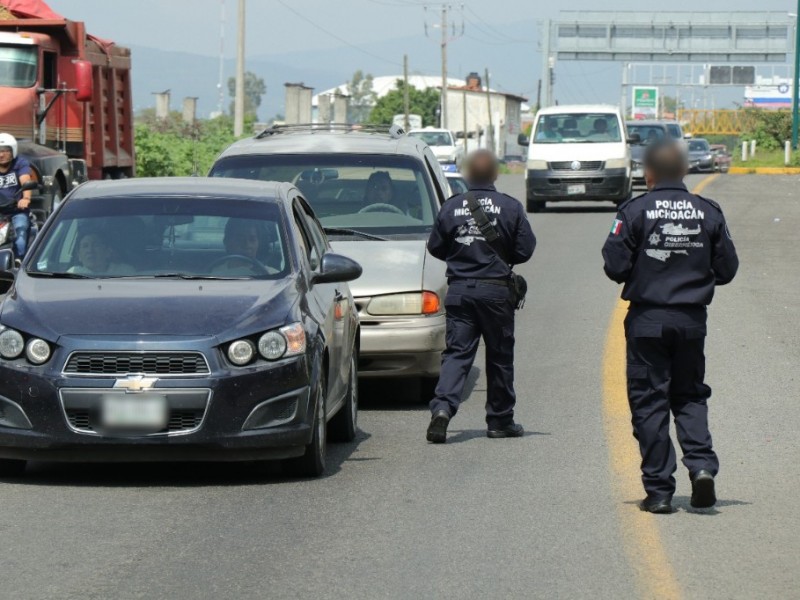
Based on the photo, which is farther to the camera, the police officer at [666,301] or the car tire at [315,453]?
the car tire at [315,453]

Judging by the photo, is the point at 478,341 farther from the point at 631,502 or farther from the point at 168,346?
the point at 168,346

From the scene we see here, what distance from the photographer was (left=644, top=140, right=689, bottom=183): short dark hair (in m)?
7.32

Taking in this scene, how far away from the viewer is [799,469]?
8.40m

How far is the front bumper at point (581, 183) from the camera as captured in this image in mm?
30594

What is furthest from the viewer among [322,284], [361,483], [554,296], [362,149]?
[554,296]

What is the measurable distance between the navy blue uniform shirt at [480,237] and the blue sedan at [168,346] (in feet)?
2.41

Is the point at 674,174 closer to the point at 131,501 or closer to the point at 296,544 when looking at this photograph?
the point at 296,544

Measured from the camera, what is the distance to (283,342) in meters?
7.84

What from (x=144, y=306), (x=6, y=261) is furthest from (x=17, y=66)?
(x=144, y=306)

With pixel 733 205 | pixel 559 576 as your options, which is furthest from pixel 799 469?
pixel 733 205

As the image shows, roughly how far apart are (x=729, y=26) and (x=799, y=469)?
270ft

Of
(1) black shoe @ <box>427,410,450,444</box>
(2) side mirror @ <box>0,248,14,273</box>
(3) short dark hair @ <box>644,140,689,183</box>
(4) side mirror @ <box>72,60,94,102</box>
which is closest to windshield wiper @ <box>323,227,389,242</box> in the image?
(1) black shoe @ <box>427,410,450,444</box>

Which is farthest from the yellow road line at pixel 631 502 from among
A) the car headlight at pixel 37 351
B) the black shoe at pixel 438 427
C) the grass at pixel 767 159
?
the grass at pixel 767 159

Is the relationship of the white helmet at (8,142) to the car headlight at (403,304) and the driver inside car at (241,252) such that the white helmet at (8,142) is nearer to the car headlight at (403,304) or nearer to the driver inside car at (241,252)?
the car headlight at (403,304)
